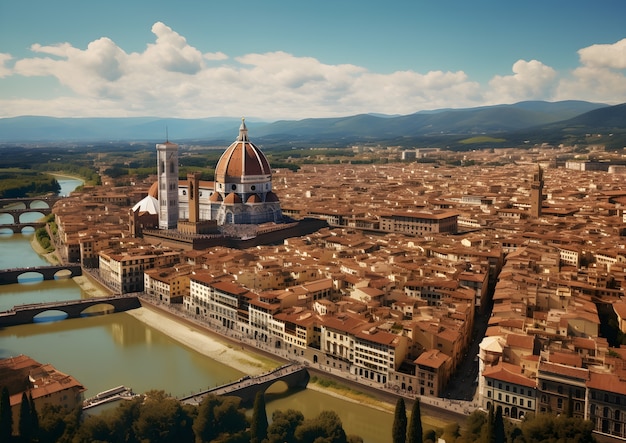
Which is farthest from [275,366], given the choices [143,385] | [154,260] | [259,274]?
[154,260]

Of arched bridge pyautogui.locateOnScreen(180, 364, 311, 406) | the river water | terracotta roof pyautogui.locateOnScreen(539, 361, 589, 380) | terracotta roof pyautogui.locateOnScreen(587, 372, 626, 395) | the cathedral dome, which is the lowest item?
the river water

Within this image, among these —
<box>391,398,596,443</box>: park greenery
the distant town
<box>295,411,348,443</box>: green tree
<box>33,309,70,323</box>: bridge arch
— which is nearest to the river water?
<box>33,309,70,323</box>: bridge arch

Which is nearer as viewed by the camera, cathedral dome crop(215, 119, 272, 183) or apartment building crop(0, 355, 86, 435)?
apartment building crop(0, 355, 86, 435)

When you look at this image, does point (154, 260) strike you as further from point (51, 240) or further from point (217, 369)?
point (51, 240)

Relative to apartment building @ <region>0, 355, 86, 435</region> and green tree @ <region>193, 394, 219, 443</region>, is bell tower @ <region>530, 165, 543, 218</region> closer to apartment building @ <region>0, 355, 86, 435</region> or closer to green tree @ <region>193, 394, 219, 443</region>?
green tree @ <region>193, 394, 219, 443</region>

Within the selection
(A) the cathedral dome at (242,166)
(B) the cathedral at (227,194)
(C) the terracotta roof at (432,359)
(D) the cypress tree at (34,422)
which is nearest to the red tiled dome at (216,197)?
(B) the cathedral at (227,194)

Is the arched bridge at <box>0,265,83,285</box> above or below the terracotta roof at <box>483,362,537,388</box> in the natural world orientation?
below

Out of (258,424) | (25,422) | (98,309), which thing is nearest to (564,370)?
(258,424)
